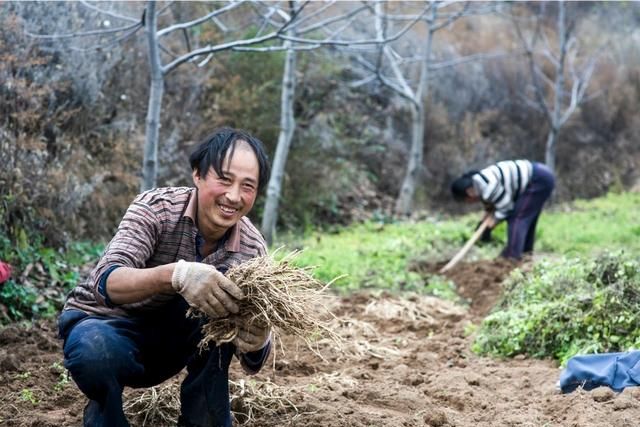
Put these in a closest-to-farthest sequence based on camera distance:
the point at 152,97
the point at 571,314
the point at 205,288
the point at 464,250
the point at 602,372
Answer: the point at 205,288
the point at 602,372
the point at 571,314
the point at 152,97
the point at 464,250

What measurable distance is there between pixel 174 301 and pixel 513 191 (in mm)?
6508

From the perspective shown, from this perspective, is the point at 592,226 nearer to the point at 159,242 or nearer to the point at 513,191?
the point at 513,191

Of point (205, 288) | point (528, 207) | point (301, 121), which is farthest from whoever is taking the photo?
point (301, 121)

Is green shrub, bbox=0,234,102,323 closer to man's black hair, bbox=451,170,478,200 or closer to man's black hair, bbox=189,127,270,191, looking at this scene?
man's black hair, bbox=189,127,270,191

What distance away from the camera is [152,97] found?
20.6 ft

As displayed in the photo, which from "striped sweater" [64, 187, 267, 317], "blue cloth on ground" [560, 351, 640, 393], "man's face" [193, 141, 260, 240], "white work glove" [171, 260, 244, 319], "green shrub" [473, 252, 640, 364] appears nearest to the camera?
"white work glove" [171, 260, 244, 319]

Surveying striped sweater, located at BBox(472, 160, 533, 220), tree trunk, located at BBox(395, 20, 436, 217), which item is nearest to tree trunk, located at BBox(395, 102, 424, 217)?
tree trunk, located at BBox(395, 20, 436, 217)

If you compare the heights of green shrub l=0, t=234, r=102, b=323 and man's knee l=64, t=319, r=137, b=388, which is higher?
man's knee l=64, t=319, r=137, b=388

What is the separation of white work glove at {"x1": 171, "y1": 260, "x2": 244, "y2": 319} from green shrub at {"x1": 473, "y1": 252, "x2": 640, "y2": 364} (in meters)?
2.60

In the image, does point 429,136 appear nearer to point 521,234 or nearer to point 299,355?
point 521,234

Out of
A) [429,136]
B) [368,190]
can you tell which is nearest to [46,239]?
[368,190]

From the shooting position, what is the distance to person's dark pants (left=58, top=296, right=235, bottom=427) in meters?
2.90

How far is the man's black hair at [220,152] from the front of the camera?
3.20m

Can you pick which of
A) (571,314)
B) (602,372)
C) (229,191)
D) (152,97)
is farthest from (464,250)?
(229,191)
